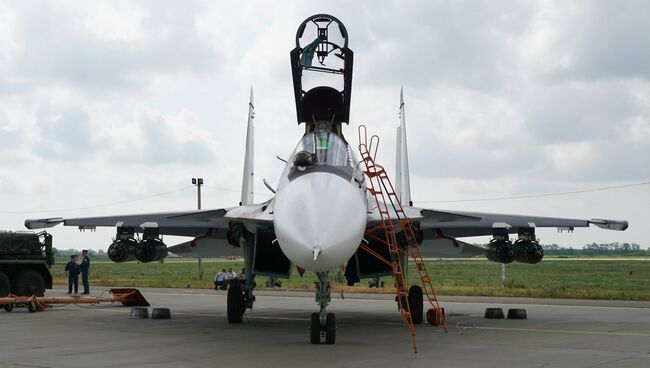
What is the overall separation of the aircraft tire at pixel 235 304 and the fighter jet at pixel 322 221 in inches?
0.9

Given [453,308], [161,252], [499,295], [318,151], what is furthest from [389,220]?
[499,295]

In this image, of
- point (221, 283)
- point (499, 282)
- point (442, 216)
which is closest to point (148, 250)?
point (442, 216)

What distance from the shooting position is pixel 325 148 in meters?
12.3

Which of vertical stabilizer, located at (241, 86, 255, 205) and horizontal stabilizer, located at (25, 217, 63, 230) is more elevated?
vertical stabilizer, located at (241, 86, 255, 205)

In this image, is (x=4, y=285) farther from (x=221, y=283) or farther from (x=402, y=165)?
(x=221, y=283)

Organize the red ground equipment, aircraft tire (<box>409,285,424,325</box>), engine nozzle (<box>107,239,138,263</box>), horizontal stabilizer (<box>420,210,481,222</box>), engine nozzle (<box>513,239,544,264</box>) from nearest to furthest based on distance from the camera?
horizontal stabilizer (<box>420,210,481,222</box>) → engine nozzle (<box>513,239,544,264</box>) → engine nozzle (<box>107,239,138,263</box>) → aircraft tire (<box>409,285,424,325</box>) → the red ground equipment

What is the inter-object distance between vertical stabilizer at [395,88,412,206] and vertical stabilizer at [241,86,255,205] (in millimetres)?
3637

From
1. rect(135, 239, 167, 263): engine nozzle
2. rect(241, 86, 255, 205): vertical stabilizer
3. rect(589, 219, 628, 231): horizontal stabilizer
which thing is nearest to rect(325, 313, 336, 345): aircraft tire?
rect(135, 239, 167, 263): engine nozzle

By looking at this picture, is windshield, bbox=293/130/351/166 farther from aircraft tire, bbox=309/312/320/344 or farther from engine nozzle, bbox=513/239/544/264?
engine nozzle, bbox=513/239/544/264

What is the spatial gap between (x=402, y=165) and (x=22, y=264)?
415 inches

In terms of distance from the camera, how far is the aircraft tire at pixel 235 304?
15531 mm

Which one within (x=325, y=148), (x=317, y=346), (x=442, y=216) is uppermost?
(x=325, y=148)

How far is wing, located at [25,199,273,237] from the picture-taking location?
1230 centimetres

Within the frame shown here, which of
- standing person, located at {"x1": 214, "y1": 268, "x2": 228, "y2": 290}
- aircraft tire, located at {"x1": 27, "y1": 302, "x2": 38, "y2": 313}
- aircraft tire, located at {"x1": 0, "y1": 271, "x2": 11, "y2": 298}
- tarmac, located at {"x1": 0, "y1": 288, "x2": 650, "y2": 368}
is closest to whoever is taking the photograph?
tarmac, located at {"x1": 0, "y1": 288, "x2": 650, "y2": 368}
